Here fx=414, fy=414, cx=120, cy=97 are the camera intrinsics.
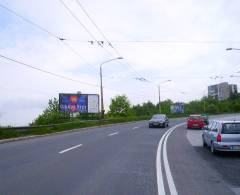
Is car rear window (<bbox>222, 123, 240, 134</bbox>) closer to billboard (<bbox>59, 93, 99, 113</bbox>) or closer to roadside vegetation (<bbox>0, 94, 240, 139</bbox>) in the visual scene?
roadside vegetation (<bbox>0, 94, 240, 139</bbox>)

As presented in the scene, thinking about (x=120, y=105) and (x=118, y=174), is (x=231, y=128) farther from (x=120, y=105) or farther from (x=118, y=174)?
(x=120, y=105)

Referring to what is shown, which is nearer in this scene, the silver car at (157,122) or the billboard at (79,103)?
the silver car at (157,122)

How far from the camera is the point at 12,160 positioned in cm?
1417


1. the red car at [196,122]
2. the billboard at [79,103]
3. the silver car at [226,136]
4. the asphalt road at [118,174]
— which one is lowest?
the asphalt road at [118,174]

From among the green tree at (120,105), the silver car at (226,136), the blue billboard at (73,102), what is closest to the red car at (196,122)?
the blue billboard at (73,102)

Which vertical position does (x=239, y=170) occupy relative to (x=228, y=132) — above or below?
below

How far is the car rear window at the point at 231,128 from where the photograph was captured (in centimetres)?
1622

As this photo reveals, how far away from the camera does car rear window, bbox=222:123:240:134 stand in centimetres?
1622

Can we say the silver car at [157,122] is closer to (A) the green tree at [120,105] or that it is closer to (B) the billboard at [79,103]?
(B) the billboard at [79,103]

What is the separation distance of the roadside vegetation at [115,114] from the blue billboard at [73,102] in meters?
1.43

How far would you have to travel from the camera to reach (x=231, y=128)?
53.5ft

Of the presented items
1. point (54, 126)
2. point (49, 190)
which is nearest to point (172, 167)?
point (49, 190)

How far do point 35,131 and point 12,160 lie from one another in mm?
19338

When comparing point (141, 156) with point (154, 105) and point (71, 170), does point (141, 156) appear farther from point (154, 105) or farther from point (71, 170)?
point (154, 105)
